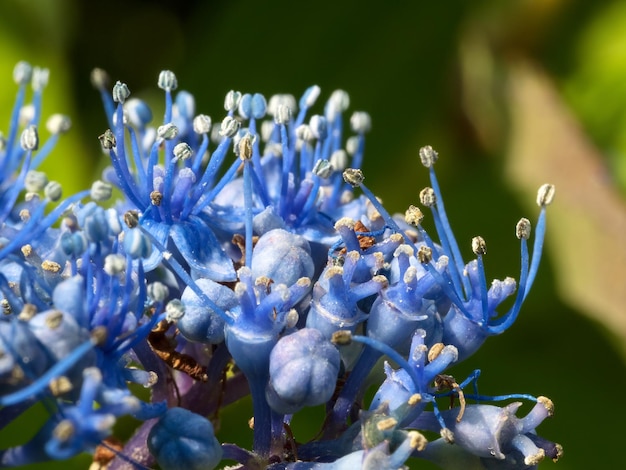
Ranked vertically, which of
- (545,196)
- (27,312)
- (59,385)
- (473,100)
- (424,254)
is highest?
(473,100)

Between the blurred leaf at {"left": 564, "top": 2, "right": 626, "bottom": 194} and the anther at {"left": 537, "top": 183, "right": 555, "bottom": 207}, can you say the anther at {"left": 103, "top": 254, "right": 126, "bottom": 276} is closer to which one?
the anther at {"left": 537, "top": 183, "right": 555, "bottom": 207}

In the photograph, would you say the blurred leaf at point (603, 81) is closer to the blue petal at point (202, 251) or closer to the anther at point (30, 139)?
the blue petal at point (202, 251)

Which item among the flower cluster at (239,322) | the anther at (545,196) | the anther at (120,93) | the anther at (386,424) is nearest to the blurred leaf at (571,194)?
the anther at (545,196)

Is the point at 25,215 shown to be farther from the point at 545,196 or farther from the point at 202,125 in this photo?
the point at 545,196

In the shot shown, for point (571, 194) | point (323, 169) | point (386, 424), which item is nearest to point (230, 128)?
point (323, 169)

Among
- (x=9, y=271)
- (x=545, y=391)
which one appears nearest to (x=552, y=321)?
(x=545, y=391)

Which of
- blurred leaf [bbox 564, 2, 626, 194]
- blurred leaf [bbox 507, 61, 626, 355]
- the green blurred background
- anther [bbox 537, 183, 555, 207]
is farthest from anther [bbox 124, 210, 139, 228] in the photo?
blurred leaf [bbox 564, 2, 626, 194]

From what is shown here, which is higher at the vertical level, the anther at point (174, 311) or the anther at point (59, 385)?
the anther at point (174, 311)

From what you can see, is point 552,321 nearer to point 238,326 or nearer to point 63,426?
point 238,326
